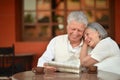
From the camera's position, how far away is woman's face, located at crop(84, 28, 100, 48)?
3782 mm

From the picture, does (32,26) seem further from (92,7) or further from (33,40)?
(92,7)

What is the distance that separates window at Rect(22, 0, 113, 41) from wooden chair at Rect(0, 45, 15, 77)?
0.62 m

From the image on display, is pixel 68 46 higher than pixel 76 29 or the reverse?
the reverse

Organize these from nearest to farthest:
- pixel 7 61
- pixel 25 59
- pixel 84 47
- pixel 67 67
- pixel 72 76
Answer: pixel 72 76
pixel 67 67
pixel 84 47
pixel 25 59
pixel 7 61

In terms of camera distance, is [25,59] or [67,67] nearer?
[67,67]

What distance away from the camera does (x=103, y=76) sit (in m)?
3.22

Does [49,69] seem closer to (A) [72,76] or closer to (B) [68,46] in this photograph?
(A) [72,76]

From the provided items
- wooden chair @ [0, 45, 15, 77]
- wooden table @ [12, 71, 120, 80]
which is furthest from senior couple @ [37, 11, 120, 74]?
wooden chair @ [0, 45, 15, 77]

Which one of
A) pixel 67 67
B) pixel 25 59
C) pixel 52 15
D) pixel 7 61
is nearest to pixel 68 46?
pixel 67 67

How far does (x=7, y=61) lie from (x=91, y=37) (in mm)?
3018

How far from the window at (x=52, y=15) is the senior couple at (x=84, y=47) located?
2.83 meters

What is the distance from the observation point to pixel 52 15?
6.95 meters

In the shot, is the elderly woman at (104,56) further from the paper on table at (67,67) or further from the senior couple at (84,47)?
the paper on table at (67,67)

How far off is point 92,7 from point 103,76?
3771 mm
